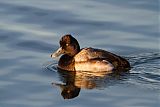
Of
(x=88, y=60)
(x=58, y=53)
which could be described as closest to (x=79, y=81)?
(x=88, y=60)

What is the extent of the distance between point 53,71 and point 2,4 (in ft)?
13.9

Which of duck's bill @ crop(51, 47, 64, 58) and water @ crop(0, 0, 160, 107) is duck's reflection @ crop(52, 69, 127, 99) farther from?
duck's bill @ crop(51, 47, 64, 58)

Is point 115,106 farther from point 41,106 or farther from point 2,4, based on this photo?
point 2,4

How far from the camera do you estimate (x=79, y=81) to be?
1287 centimetres

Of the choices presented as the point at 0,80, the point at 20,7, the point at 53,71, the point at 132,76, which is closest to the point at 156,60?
the point at 132,76

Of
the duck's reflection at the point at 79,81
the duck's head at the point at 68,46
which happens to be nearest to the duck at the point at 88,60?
the duck's head at the point at 68,46

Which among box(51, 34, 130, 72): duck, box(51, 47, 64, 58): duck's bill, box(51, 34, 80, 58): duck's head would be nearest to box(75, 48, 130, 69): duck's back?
box(51, 34, 130, 72): duck

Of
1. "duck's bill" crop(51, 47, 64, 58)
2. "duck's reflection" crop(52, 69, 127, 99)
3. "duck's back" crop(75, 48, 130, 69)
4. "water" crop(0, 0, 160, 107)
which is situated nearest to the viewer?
"water" crop(0, 0, 160, 107)

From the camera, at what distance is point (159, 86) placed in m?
12.1

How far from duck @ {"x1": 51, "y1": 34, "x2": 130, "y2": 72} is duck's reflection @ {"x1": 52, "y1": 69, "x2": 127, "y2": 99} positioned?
0.51ft

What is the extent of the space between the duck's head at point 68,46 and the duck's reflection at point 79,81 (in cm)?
48

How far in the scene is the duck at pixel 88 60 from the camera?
13508mm

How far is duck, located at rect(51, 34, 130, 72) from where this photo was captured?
44.3 ft

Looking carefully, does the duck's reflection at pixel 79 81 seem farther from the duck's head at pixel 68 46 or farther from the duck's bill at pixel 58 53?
the duck's head at pixel 68 46
